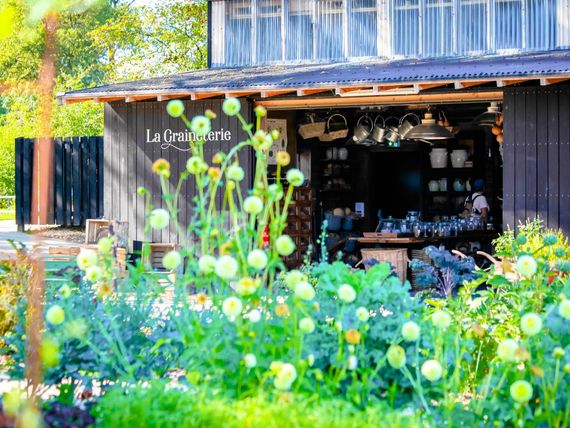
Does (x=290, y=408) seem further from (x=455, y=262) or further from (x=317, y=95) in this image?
(x=317, y=95)

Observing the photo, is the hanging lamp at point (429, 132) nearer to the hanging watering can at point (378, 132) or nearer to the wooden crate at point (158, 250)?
the hanging watering can at point (378, 132)

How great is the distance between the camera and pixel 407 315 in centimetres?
452

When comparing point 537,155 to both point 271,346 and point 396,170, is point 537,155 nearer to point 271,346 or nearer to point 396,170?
point 396,170

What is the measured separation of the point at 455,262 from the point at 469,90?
5728 mm

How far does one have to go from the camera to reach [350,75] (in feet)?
43.1

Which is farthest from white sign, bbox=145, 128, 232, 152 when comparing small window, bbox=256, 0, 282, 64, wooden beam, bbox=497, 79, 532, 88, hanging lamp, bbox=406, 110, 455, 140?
wooden beam, bbox=497, 79, 532, 88

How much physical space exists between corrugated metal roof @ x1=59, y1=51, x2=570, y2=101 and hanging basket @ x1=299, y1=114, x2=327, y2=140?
190cm

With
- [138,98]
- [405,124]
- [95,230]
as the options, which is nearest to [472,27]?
[405,124]

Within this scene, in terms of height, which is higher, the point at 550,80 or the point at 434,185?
the point at 550,80

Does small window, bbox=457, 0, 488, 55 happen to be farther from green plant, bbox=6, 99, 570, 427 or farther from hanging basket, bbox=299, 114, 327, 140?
green plant, bbox=6, 99, 570, 427

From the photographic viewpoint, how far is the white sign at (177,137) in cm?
1419

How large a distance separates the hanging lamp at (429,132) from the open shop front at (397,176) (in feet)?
0.05

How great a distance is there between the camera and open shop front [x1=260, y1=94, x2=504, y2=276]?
15242 millimetres

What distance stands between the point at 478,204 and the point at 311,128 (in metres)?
3.31
